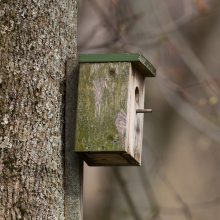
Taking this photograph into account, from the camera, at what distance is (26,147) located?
11.5 ft

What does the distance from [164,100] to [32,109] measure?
22.4 ft

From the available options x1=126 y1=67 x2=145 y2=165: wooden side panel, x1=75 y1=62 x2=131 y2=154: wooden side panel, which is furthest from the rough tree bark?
x1=126 y1=67 x2=145 y2=165: wooden side panel

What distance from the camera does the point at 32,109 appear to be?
3545 mm

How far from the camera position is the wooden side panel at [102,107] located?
3.66 metres

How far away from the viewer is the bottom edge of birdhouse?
12.1 ft

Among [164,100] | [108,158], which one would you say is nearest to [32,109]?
[108,158]

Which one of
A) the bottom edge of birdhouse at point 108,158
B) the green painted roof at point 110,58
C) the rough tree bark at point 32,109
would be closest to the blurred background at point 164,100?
the bottom edge of birdhouse at point 108,158

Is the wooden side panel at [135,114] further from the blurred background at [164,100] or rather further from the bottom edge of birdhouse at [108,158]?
the blurred background at [164,100]

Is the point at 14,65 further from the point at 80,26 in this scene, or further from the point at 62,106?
the point at 80,26

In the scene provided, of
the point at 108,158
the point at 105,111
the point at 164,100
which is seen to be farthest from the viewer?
the point at 164,100

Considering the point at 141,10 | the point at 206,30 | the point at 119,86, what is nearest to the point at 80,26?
the point at 141,10

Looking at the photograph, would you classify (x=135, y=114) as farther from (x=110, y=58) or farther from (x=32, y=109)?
(x=32, y=109)

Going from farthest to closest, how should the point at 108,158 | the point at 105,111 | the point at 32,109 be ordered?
the point at 108,158, the point at 105,111, the point at 32,109

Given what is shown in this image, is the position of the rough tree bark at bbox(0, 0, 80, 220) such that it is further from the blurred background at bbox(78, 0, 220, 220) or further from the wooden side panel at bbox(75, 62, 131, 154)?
the blurred background at bbox(78, 0, 220, 220)
